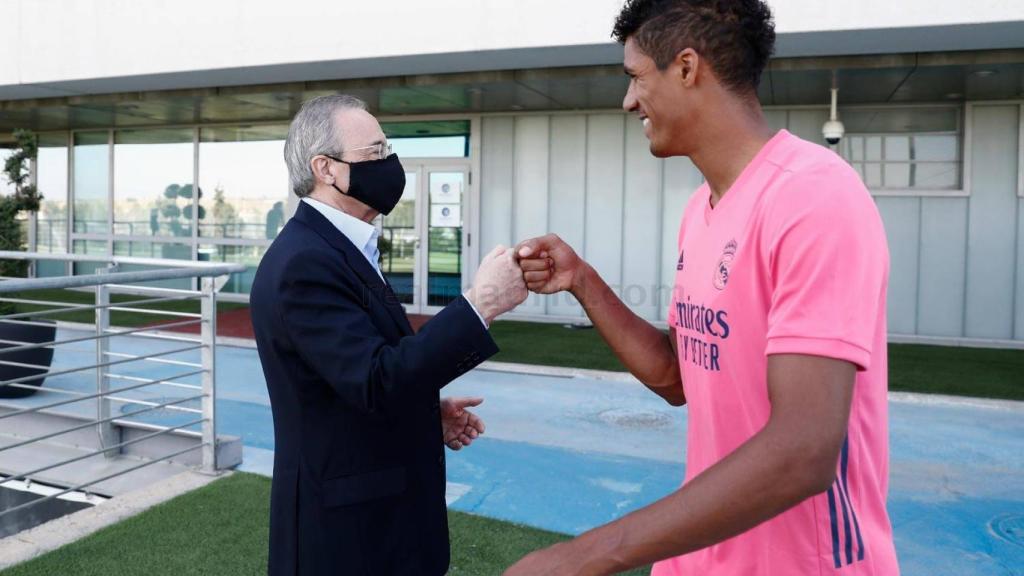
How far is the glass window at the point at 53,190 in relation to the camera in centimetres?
1627

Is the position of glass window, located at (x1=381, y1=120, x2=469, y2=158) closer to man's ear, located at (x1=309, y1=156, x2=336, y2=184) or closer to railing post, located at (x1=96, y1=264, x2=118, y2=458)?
railing post, located at (x1=96, y1=264, x2=118, y2=458)

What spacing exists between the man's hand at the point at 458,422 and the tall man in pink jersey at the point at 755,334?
0.97 m

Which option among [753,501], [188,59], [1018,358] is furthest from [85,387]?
[1018,358]

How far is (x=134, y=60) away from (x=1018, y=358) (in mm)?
10880

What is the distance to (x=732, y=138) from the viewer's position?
4.52 feet

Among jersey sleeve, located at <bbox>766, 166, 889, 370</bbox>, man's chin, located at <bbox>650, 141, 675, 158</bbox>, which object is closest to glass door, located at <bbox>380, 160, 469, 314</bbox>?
man's chin, located at <bbox>650, 141, 675, 158</bbox>

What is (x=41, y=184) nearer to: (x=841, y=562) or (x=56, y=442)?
(x=56, y=442)

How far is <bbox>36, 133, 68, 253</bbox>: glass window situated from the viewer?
16.3 m

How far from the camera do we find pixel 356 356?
174cm

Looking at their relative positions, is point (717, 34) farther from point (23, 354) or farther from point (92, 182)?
point (92, 182)

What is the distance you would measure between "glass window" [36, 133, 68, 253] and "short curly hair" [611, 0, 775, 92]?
679 inches

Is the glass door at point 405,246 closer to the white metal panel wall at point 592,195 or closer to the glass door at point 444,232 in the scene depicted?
the glass door at point 444,232

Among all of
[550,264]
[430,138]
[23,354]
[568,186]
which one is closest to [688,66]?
[550,264]

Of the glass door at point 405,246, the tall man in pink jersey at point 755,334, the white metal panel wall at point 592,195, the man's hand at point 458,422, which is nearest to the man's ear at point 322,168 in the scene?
the man's hand at point 458,422
